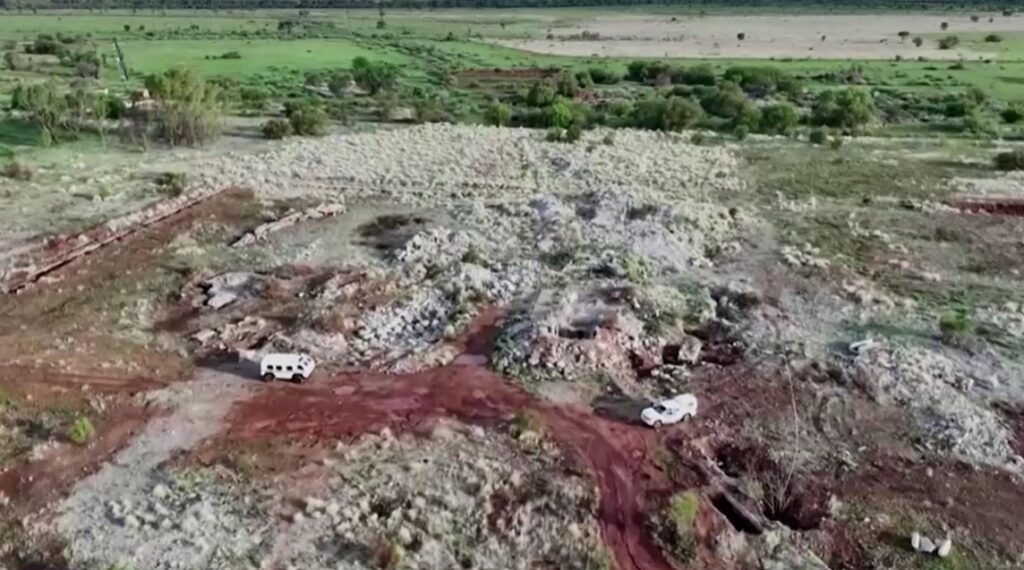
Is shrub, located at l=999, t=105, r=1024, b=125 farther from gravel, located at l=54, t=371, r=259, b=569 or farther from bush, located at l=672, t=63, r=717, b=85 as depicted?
gravel, located at l=54, t=371, r=259, b=569

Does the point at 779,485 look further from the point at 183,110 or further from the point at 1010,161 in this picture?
the point at 183,110

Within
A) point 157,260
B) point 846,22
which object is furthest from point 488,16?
point 157,260

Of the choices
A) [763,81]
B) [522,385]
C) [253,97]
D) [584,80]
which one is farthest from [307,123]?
[763,81]

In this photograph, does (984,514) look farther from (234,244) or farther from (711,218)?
(234,244)

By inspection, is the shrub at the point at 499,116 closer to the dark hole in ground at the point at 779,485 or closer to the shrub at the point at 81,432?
the dark hole in ground at the point at 779,485

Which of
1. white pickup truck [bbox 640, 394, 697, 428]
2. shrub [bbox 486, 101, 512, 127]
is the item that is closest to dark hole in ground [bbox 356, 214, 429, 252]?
white pickup truck [bbox 640, 394, 697, 428]

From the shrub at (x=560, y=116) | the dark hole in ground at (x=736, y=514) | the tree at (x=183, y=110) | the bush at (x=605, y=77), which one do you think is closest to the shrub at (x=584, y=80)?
the bush at (x=605, y=77)
